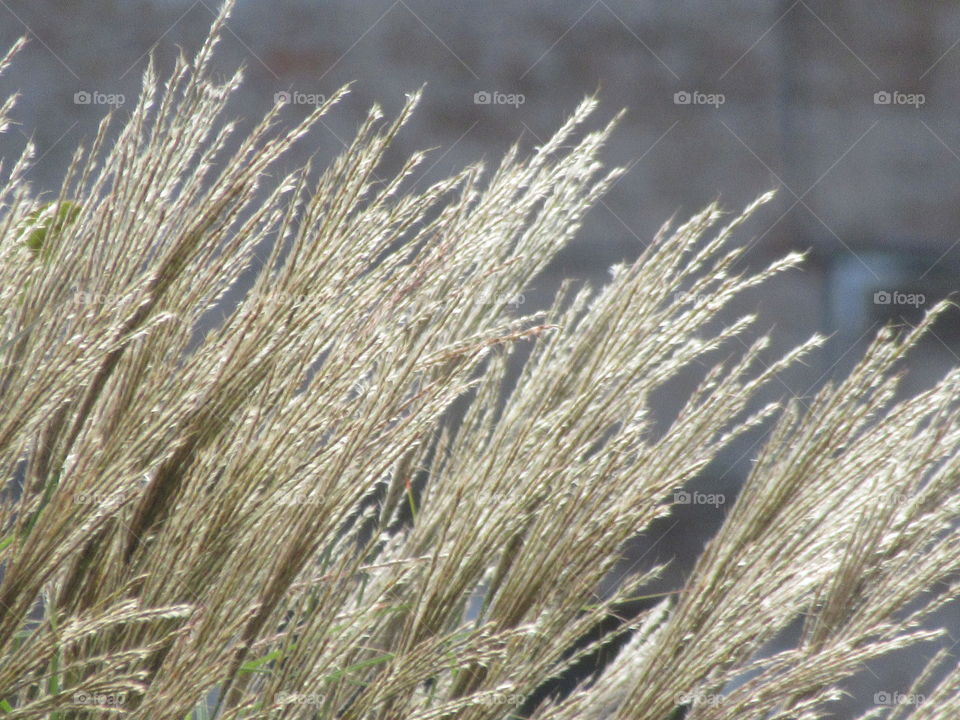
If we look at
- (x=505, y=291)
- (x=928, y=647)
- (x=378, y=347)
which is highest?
(x=505, y=291)

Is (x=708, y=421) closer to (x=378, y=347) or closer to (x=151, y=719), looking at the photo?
(x=378, y=347)

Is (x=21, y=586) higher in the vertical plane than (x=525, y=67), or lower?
lower

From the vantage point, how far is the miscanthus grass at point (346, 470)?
49 centimetres

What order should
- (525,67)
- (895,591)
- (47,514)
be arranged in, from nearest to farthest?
(47,514) → (895,591) → (525,67)

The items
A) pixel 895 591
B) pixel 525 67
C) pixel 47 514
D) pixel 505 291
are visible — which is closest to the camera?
pixel 47 514

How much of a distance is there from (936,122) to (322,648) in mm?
1771

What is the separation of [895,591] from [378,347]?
430 mm

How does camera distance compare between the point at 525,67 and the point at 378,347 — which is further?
the point at 525,67

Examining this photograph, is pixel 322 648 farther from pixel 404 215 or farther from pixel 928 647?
pixel 928 647

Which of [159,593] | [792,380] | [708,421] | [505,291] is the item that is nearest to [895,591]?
[708,421]

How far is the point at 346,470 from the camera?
0.51 metres

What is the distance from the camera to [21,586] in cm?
47

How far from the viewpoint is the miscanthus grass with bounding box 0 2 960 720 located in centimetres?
49

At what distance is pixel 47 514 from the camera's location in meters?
0.46
